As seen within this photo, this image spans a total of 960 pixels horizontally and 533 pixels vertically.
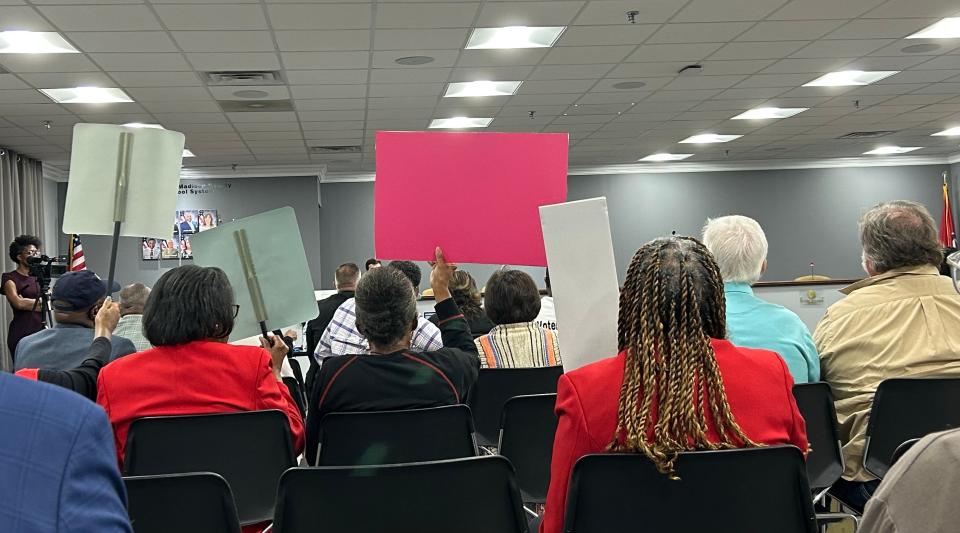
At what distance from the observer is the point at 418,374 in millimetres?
2469

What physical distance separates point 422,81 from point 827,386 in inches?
246

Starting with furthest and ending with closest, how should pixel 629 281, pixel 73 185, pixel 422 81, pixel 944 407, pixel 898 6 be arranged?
pixel 422 81 → pixel 898 6 → pixel 73 185 → pixel 944 407 → pixel 629 281

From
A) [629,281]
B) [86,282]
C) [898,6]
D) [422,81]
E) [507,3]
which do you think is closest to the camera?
[629,281]

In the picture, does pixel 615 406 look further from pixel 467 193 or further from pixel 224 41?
pixel 224 41

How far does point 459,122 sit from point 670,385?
29.6 feet

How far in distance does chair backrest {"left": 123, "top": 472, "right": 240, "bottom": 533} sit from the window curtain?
9361 millimetres

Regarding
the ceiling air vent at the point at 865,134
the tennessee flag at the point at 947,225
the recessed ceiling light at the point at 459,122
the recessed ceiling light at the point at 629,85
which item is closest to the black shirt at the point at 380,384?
the recessed ceiling light at the point at 629,85

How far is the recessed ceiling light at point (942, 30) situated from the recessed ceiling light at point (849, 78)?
3.77 feet

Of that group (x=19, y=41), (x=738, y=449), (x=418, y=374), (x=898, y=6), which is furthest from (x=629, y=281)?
(x=19, y=41)

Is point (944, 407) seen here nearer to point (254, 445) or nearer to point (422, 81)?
point (254, 445)

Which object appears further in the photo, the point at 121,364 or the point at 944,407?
the point at 944,407

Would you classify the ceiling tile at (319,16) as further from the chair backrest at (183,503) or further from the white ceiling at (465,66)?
the chair backrest at (183,503)

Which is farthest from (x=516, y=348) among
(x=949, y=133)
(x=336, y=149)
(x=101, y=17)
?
(x=949, y=133)

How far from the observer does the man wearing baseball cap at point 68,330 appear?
3039 mm
